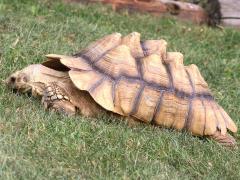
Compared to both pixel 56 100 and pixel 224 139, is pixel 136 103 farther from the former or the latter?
pixel 224 139

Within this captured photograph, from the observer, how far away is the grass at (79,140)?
3982 millimetres

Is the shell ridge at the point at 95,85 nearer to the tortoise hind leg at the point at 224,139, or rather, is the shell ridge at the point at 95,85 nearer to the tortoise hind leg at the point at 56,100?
the tortoise hind leg at the point at 56,100

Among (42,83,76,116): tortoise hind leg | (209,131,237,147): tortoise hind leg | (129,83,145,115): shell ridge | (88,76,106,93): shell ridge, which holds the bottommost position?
(209,131,237,147): tortoise hind leg

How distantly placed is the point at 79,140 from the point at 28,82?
45.0 inches

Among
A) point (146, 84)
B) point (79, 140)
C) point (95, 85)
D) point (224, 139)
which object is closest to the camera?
point (79, 140)

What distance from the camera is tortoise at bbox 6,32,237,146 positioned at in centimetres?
512

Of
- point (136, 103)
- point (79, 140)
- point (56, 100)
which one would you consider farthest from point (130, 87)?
point (79, 140)

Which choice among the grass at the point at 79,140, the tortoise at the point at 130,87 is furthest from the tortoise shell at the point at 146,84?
the grass at the point at 79,140

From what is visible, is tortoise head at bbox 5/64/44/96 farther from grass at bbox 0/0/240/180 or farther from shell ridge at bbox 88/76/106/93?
shell ridge at bbox 88/76/106/93

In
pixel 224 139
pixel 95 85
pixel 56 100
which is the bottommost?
pixel 224 139

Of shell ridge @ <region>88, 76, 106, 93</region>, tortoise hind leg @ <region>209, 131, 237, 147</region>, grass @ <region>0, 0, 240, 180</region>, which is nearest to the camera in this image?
grass @ <region>0, 0, 240, 180</region>

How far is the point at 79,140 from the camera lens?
14.5 ft

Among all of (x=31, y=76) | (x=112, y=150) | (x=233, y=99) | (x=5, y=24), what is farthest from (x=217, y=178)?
(x=5, y=24)

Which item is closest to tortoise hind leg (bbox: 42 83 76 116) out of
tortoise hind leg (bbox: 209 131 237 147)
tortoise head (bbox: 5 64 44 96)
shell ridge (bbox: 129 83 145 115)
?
tortoise head (bbox: 5 64 44 96)
